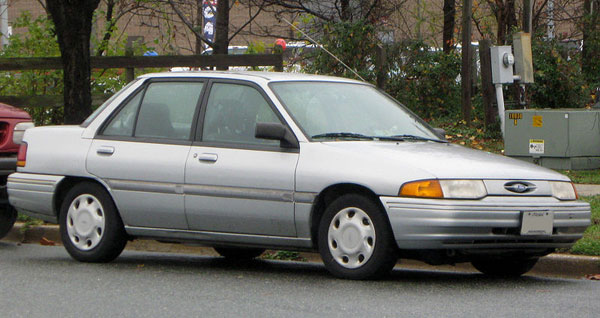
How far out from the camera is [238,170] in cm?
752

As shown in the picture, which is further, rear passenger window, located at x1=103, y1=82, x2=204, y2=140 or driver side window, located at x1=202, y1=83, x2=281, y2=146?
rear passenger window, located at x1=103, y1=82, x2=204, y2=140

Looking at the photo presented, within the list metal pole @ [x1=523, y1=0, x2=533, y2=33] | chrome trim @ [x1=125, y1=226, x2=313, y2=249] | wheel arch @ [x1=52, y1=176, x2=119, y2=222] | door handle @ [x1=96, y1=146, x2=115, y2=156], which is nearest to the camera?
chrome trim @ [x1=125, y1=226, x2=313, y2=249]

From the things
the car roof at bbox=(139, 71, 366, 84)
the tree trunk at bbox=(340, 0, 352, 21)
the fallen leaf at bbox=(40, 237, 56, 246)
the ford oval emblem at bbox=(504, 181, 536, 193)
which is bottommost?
the fallen leaf at bbox=(40, 237, 56, 246)

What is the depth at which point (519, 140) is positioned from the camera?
1353 centimetres

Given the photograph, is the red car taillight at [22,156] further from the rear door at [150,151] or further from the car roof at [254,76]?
the car roof at [254,76]

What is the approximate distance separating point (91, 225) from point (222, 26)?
34.0ft

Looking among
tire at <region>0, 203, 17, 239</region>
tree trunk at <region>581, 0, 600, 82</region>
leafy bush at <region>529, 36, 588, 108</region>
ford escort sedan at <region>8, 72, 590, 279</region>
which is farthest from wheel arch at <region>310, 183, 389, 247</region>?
tree trunk at <region>581, 0, 600, 82</region>

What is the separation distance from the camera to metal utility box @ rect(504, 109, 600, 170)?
13.3 meters

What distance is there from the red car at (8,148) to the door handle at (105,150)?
1636 mm

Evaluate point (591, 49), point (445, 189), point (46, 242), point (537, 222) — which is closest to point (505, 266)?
point (537, 222)

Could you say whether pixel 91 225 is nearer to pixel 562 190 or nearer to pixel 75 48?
pixel 562 190

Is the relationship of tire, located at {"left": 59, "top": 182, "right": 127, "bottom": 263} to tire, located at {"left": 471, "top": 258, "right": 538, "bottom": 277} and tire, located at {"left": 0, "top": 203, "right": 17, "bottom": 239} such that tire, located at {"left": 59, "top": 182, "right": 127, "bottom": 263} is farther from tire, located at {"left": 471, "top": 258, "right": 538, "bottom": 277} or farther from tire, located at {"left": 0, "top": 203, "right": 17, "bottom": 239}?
tire, located at {"left": 471, "top": 258, "right": 538, "bottom": 277}

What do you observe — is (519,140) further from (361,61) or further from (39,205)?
(39,205)

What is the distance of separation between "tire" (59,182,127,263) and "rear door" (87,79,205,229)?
0.12 meters
